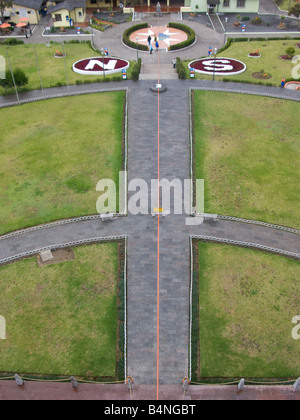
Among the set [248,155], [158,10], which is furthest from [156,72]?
[158,10]

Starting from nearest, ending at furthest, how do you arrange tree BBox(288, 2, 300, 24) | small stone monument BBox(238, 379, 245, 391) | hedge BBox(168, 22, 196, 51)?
small stone monument BBox(238, 379, 245, 391) → hedge BBox(168, 22, 196, 51) → tree BBox(288, 2, 300, 24)

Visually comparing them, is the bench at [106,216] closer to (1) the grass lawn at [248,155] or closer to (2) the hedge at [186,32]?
→ (1) the grass lawn at [248,155]

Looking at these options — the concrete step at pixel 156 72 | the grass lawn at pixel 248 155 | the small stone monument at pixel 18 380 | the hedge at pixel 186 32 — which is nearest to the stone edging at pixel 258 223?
the grass lawn at pixel 248 155

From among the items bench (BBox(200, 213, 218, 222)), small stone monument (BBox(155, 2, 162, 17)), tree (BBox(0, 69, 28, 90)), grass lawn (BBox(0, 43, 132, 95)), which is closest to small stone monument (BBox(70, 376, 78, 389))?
bench (BBox(200, 213, 218, 222))

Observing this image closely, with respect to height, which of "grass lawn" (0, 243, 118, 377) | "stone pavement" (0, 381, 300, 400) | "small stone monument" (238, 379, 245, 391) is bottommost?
"stone pavement" (0, 381, 300, 400)

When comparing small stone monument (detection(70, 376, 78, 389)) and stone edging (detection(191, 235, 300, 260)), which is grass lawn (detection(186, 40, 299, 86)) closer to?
stone edging (detection(191, 235, 300, 260))

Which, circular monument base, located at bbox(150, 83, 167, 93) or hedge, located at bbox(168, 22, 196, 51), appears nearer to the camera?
circular monument base, located at bbox(150, 83, 167, 93)
